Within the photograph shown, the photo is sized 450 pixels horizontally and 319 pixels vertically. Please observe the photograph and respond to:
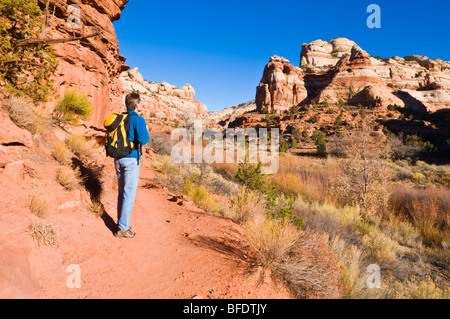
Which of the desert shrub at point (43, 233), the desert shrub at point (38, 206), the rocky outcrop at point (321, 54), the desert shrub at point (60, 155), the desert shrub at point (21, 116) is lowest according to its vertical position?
the desert shrub at point (43, 233)

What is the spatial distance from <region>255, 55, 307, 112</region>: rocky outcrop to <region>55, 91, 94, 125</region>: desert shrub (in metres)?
60.4

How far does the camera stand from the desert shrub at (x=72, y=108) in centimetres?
588

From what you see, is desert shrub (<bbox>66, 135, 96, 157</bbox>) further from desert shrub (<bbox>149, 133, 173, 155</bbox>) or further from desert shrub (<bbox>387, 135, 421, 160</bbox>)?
desert shrub (<bbox>387, 135, 421, 160</bbox>)

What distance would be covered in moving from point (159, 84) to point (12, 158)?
88.0 m

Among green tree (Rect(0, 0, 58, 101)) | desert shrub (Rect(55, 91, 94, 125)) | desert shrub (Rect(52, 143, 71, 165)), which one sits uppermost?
green tree (Rect(0, 0, 58, 101))

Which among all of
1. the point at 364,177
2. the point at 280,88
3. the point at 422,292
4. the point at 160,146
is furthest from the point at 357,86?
the point at 422,292

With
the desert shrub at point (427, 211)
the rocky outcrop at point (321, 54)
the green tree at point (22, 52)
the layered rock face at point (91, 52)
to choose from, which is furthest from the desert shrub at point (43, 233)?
the rocky outcrop at point (321, 54)

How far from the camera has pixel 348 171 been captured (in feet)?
26.3

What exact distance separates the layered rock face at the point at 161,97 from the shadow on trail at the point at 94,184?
3790cm

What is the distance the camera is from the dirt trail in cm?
194

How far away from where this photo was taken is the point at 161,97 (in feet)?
227

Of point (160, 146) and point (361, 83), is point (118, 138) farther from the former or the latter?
point (361, 83)

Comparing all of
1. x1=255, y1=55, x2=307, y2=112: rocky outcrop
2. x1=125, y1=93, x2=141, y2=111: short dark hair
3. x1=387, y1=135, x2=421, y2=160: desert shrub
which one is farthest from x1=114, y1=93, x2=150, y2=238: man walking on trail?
x1=255, y1=55, x2=307, y2=112: rocky outcrop

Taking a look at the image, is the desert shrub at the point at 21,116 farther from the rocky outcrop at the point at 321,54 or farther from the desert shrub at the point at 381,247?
the rocky outcrop at the point at 321,54
